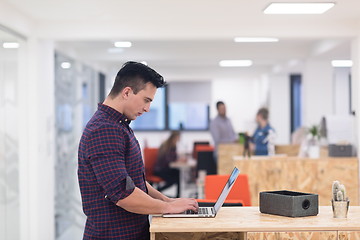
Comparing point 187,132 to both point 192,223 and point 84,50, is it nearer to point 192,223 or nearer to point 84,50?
point 84,50

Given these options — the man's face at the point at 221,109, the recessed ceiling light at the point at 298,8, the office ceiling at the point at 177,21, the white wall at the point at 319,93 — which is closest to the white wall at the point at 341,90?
the white wall at the point at 319,93

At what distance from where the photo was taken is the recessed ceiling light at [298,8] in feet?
20.4

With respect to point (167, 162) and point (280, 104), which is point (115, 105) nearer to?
point (167, 162)

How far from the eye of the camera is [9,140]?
6352mm

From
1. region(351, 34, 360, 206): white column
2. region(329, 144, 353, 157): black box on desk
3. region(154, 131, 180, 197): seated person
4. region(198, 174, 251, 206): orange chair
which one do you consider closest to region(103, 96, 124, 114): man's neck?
region(198, 174, 251, 206): orange chair

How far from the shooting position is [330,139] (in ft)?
27.5

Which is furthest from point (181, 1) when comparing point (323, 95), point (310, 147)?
point (323, 95)

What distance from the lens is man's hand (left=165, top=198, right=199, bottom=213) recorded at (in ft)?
11.2

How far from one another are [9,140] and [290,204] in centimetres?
359

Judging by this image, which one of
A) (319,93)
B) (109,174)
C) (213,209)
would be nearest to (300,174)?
(319,93)

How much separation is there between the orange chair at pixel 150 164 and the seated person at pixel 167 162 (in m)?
0.09

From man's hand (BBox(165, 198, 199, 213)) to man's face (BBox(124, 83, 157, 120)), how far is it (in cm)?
52

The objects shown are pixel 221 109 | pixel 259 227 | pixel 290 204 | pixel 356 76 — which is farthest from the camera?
pixel 221 109

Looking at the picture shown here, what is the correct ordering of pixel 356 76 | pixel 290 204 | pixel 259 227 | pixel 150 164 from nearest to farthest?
pixel 259 227 → pixel 290 204 → pixel 356 76 → pixel 150 164
